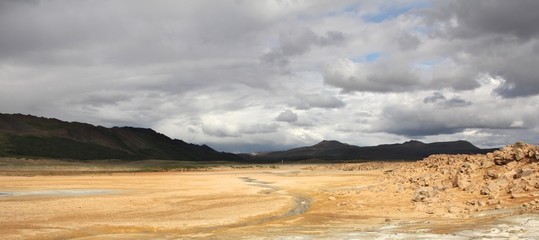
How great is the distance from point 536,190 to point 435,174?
34.7 feet

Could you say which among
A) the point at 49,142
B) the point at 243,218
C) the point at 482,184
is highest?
the point at 49,142

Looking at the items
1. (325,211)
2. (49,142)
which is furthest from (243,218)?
(49,142)

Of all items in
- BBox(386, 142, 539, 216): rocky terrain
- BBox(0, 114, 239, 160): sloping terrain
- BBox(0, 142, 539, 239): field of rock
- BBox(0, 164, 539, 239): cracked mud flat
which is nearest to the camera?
BBox(0, 164, 539, 239): cracked mud flat

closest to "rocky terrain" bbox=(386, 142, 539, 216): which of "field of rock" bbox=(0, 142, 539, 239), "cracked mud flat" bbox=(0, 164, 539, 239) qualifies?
"field of rock" bbox=(0, 142, 539, 239)

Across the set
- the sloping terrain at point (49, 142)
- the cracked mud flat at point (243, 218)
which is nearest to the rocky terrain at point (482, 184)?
the cracked mud flat at point (243, 218)

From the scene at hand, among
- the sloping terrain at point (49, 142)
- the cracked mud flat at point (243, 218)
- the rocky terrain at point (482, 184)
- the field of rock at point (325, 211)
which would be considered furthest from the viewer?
the sloping terrain at point (49, 142)

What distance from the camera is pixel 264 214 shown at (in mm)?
26141

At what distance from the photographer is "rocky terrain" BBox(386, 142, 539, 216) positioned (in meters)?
23.9

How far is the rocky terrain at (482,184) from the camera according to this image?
78.4ft

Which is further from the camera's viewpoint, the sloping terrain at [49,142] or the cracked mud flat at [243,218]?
the sloping terrain at [49,142]

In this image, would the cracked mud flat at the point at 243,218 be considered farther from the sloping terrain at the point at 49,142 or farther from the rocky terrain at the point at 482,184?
the sloping terrain at the point at 49,142

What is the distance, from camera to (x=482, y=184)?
28.6 metres

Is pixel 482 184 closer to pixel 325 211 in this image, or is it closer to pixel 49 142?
pixel 325 211

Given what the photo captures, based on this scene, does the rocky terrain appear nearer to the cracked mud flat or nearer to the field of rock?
the field of rock
